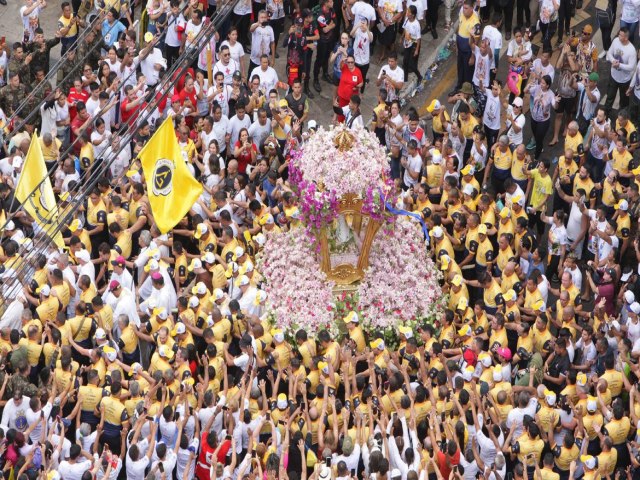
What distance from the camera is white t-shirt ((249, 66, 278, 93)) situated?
30281 mm

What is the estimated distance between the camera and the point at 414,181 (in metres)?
29.0

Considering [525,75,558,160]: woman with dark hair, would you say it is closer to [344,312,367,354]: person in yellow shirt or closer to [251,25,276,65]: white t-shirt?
[251,25,276,65]: white t-shirt

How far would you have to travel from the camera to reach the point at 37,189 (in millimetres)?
25688

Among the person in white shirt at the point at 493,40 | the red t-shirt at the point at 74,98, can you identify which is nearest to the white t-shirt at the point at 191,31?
the red t-shirt at the point at 74,98

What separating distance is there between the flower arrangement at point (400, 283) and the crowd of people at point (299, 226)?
309 mm

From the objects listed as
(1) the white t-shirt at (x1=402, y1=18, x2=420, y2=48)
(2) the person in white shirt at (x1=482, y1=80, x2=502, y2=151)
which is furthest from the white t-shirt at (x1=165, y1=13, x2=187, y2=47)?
(2) the person in white shirt at (x1=482, y1=80, x2=502, y2=151)

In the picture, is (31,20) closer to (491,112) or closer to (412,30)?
(412,30)

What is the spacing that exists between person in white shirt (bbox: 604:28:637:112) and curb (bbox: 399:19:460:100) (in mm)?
3506

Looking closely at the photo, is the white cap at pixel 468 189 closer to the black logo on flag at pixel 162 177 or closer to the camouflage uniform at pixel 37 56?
the black logo on flag at pixel 162 177

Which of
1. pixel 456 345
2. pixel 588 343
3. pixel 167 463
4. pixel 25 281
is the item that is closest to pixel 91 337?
pixel 25 281

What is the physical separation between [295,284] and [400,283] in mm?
1625

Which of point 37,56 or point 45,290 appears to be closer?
point 45,290

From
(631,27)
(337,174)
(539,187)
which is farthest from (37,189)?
(631,27)

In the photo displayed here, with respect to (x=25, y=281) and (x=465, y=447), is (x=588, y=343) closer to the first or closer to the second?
(x=465, y=447)
